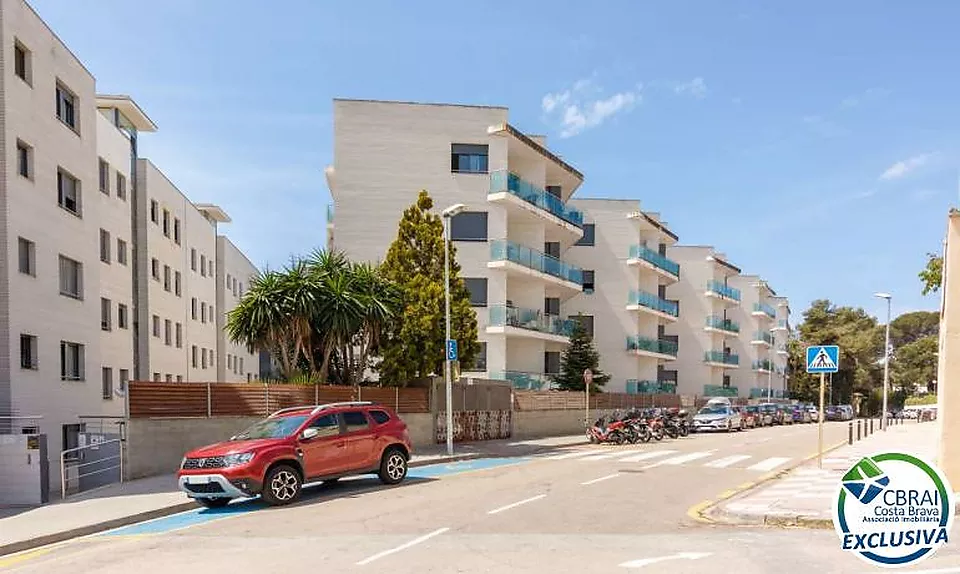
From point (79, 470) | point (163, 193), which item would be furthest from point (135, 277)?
point (79, 470)

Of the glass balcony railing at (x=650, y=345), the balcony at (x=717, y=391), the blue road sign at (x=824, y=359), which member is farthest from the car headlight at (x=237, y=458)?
the balcony at (x=717, y=391)

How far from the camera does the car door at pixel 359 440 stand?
50.1ft

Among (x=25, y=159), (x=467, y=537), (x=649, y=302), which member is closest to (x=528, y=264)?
(x=649, y=302)

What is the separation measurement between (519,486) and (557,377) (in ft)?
82.3

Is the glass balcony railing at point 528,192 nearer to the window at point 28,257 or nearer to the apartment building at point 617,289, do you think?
the apartment building at point 617,289

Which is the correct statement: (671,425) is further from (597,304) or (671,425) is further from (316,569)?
(316,569)

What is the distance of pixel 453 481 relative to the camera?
17.2 m

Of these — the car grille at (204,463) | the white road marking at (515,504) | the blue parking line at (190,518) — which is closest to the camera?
the blue parking line at (190,518)

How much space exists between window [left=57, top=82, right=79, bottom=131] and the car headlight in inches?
595

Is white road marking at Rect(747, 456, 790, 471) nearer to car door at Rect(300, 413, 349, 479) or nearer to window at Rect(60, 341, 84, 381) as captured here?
car door at Rect(300, 413, 349, 479)

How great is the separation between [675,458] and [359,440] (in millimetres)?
11687

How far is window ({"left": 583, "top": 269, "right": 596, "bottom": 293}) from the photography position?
5275 cm

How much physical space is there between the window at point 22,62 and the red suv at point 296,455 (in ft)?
42.6

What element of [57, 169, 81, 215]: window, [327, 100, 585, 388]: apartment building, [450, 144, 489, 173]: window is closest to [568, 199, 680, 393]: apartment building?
[327, 100, 585, 388]: apartment building
